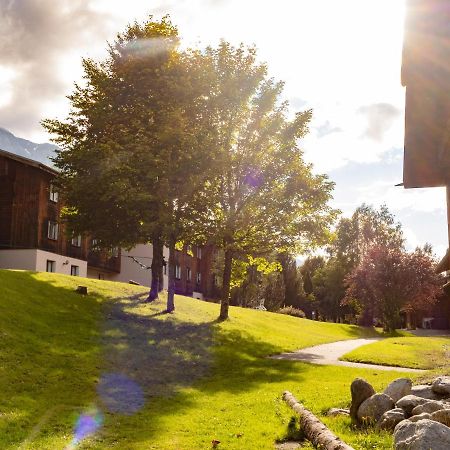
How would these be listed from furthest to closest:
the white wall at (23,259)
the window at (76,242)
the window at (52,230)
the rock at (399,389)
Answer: the window at (76,242), the window at (52,230), the white wall at (23,259), the rock at (399,389)

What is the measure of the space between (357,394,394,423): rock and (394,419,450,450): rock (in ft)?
12.7

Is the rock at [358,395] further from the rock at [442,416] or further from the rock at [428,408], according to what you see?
the rock at [442,416]

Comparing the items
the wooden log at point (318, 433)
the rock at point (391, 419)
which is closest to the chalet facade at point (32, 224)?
the wooden log at point (318, 433)

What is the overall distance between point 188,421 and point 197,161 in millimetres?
24083

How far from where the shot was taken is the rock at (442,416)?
11.7m

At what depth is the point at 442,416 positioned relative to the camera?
1178 cm

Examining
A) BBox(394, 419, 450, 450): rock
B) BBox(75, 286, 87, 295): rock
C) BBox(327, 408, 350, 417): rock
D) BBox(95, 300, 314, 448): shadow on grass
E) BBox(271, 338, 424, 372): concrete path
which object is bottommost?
BBox(271, 338, 424, 372): concrete path

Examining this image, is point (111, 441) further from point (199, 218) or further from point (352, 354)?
point (199, 218)

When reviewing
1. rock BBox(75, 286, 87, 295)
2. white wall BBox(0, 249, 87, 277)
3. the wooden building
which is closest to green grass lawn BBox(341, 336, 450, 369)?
rock BBox(75, 286, 87, 295)

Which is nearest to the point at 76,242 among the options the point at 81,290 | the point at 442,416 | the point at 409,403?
the point at 81,290

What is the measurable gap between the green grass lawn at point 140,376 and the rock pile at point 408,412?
2.17 ft

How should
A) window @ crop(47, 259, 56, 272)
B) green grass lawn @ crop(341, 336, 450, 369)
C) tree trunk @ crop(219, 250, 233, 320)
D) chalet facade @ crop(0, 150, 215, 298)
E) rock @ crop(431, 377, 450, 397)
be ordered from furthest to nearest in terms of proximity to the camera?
window @ crop(47, 259, 56, 272)
chalet facade @ crop(0, 150, 215, 298)
tree trunk @ crop(219, 250, 233, 320)
green grass lawn @ crop(341, 336, 450, 369)
rock @ crop(431, 377, 450, 397)

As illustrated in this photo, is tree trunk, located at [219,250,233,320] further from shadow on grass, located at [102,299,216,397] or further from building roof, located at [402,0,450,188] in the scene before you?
building roof, located at [402,0,450,188]

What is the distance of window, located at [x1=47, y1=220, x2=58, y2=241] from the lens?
52.2 meters
